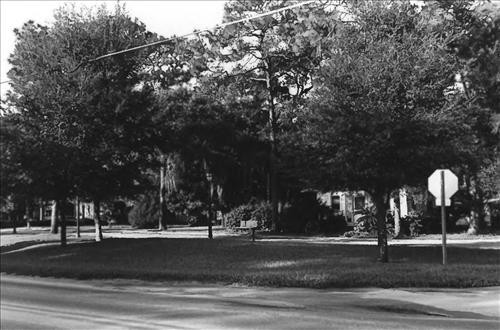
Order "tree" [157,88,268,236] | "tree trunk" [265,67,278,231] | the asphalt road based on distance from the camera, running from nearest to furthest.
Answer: the asphalt road → "tree" [157,88,268,236] → "tree trunk" [265,67,278,231]

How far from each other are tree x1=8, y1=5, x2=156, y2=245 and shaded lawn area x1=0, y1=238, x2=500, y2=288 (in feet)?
9.59

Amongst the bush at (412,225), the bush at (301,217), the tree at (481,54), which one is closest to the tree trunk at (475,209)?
the tree at (481,54)

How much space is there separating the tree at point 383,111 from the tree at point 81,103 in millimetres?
8098

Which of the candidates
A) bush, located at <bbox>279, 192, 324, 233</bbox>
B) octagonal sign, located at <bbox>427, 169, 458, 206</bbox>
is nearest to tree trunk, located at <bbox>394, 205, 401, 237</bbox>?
bush, located at <bbox>279, 192, 324, 233</bbox>

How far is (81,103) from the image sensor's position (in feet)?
65.3

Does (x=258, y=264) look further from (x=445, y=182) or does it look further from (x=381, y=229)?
(x=445, y=182)

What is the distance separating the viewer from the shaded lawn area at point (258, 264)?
42.7 feet

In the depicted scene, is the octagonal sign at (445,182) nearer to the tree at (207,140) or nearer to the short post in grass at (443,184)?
the short post in grass at (443,184)

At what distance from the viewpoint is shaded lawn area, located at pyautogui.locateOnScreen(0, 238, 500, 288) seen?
13016 mm

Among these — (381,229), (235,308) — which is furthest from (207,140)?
(235,308)

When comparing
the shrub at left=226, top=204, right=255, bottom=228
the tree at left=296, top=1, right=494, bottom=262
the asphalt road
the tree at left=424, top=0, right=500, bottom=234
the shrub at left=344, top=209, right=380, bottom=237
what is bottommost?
the asphalt road

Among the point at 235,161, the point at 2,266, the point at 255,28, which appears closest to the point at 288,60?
the point at 255,28

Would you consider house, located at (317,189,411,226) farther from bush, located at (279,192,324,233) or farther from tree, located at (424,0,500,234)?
tree, located at (424,0,500,234)

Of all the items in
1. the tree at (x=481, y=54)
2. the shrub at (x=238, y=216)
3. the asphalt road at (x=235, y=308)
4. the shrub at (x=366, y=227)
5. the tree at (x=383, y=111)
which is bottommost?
the asphalt road at (x=235, y=308)
